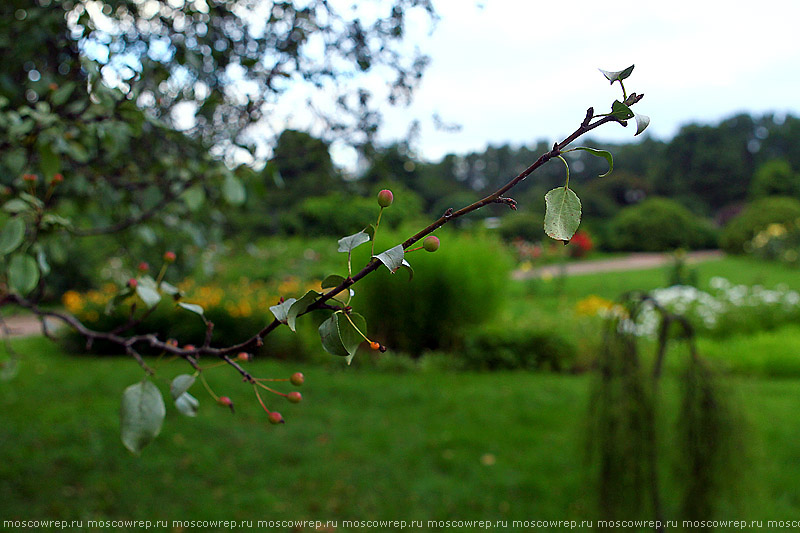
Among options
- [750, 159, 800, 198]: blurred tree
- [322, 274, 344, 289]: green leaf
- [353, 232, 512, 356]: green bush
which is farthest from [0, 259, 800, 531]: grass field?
[750, 159, 800, 198]: blurred tree

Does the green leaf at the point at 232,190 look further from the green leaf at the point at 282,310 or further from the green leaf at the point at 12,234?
the green leaf at the point at 282,310

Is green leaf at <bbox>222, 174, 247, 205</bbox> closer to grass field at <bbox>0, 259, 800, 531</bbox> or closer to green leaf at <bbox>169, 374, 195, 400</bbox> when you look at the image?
green leaf at <bbox>169, 374, 195, 400</bbox>

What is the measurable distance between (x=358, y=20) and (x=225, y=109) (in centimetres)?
68

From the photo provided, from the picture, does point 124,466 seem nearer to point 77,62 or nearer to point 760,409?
point 77,62

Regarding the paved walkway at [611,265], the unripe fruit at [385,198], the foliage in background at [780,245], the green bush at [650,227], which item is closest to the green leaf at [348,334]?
the unripe fruit at [385,198]

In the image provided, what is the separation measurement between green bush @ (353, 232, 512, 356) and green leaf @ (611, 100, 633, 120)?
183 inches

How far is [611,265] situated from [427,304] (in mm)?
9028

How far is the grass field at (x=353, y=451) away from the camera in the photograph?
7.79ft

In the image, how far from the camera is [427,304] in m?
5.20

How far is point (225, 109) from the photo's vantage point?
6.88ft

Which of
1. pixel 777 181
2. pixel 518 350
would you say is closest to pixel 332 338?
pixel 518 350

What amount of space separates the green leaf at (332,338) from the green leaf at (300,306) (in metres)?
0.02

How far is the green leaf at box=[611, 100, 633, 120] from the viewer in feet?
1.23

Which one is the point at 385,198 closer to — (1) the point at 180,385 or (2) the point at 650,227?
(1) the point at 180,385
